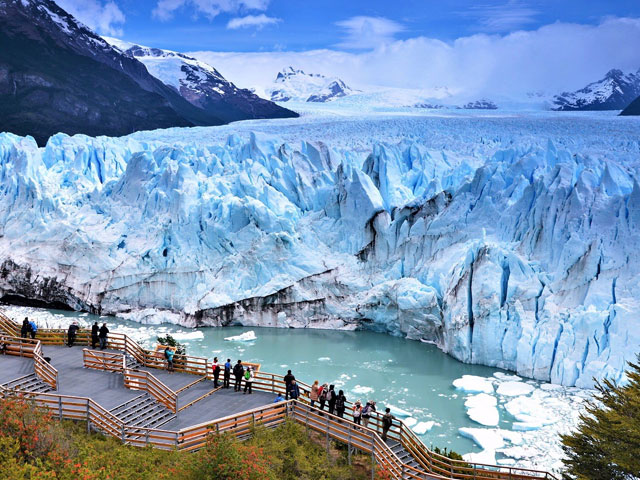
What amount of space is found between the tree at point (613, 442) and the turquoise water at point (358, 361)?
3873 mm

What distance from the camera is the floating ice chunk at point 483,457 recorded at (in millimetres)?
11548

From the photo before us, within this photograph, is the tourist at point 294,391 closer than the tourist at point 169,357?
Yes

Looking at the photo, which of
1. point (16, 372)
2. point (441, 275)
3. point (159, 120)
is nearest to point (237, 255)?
point (441, 275)

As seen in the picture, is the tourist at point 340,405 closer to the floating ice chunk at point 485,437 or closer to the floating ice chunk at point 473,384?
the floating ice chunk at point 485,437

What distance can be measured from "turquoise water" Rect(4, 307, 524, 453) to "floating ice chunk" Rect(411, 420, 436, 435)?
0.36 ft

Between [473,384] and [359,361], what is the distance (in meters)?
3.38

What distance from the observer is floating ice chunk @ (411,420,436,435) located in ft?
42.1

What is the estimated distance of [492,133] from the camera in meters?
28.8

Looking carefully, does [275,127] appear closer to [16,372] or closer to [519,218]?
[519,218]

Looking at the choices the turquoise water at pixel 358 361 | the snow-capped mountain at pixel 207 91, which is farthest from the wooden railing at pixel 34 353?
the snow-capped mountain at pixel 207 91

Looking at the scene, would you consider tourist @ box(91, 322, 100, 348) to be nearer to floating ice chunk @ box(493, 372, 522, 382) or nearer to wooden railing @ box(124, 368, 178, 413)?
wooden railing @ box(124, 368, 178, 413)

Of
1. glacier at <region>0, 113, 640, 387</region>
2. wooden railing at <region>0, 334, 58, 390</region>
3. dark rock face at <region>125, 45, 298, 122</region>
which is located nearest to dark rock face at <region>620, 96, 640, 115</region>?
glacier at <region>0, 113, 640, 387</region>

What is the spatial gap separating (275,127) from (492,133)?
10911 millimetres

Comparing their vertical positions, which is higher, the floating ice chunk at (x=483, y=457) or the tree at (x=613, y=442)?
the tree at (x=613, y=442)
